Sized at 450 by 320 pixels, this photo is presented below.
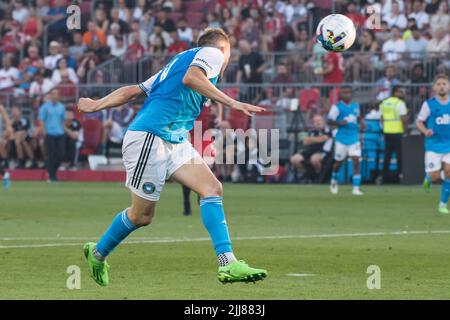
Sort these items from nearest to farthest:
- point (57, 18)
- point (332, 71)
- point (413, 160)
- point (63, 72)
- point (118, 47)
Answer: point (413, 160)
point (332, 71)
point (63, 72)
point (118, 47)
point (57, 18)

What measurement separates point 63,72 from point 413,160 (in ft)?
33.9

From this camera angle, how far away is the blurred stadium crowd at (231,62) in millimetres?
31188

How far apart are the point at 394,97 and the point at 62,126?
8824 millimetres

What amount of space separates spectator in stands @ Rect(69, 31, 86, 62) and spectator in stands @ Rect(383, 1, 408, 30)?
896 centimetres

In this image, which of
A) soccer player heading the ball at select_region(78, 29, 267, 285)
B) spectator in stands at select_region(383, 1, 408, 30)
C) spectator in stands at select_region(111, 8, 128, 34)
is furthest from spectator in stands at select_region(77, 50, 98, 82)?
soccer player heading the ball at select_region(78, 29, 267, 285)

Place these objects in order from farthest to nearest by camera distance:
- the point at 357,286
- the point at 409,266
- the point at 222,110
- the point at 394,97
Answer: the point at 222,110, the point at 394,97, the point at 409,266, the point at 357,286

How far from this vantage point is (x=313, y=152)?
3086cm

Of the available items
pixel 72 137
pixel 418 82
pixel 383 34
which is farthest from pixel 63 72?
pixel 418 82

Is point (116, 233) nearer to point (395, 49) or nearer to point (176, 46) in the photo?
point (395, 49)

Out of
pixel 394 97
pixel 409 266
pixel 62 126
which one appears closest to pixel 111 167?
pixel 62 126

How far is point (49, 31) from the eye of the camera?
3750cm

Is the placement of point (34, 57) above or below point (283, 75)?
above
